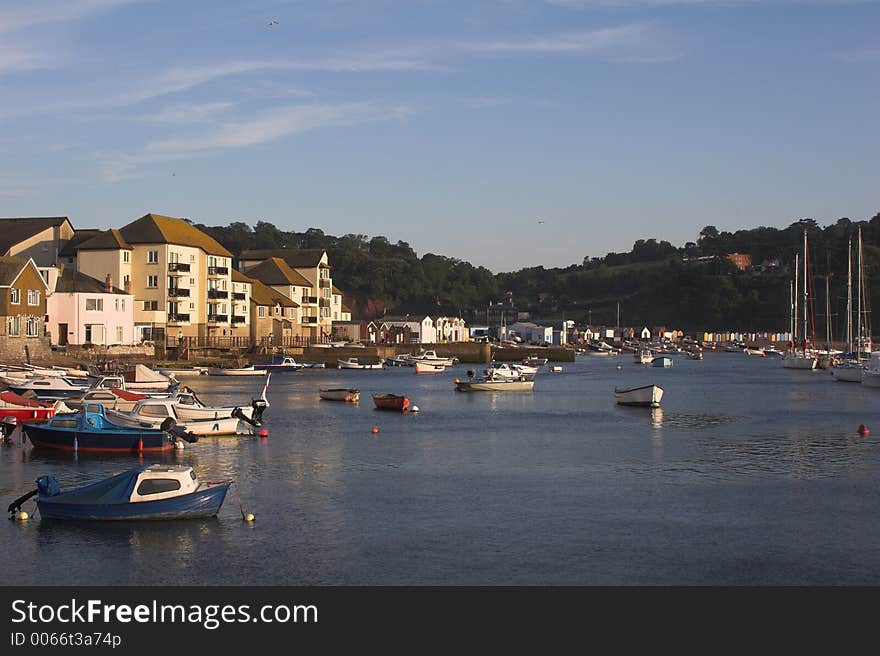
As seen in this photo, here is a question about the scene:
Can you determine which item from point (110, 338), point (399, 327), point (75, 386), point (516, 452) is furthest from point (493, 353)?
point (516, 452)

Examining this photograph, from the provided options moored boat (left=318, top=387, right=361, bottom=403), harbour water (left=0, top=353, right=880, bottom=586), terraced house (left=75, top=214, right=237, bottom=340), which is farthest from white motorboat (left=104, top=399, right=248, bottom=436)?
→ terraced house (left=75, top=214, right=237, bottom=340)

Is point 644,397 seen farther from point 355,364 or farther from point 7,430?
point 355,364

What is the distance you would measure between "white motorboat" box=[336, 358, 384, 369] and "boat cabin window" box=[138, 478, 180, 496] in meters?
97.3

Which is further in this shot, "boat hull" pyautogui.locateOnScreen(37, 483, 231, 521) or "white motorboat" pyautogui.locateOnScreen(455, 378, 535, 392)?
"white motorboat" pyautogui.locateOnScreen(455, 378, 535, 392)

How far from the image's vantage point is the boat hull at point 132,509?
94.1ft

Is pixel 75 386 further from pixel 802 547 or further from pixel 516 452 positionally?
pixel 802 547

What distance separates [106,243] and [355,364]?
3382cm

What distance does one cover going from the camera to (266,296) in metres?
138

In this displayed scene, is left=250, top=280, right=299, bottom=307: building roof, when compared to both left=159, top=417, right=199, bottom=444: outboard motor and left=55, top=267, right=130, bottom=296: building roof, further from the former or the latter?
left=159, top=417, right=199, bottom=444: outboard motor

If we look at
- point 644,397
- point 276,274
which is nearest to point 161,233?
point 276,274

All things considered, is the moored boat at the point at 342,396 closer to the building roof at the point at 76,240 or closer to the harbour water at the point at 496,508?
the harbour water at the point at 496,508

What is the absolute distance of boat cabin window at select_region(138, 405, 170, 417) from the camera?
4547 cm

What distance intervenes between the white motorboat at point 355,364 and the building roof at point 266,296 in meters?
14.1
